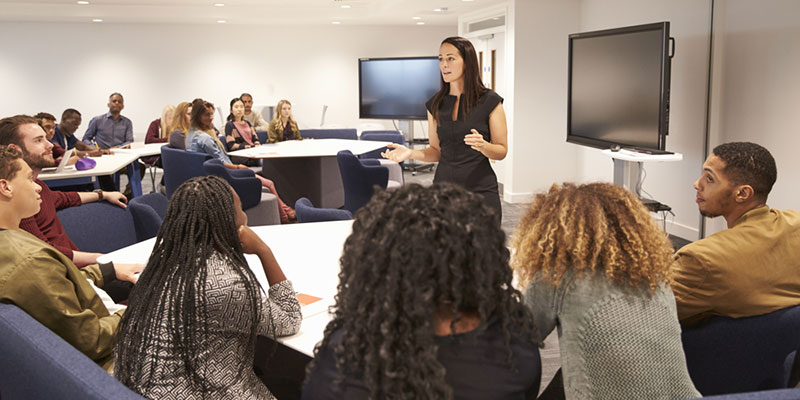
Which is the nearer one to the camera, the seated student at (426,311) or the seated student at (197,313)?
the seated student at (426,311)

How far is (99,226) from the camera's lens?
10.9 feet

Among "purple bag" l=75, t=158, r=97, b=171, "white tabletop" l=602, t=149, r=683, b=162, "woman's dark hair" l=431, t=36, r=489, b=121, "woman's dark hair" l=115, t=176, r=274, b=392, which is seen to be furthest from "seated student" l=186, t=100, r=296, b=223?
"woman's dark hair" l=115, t=176, r=274, b=392

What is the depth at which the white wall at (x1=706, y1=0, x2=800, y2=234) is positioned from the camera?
483cm

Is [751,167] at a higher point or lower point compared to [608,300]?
higher

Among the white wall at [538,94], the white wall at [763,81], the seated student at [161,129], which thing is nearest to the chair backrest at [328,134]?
the seated student at [161,129]

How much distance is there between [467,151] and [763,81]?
3.00m

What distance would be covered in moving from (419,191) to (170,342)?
83cm

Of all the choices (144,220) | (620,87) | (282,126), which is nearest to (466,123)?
(144,220)

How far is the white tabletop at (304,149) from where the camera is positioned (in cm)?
677

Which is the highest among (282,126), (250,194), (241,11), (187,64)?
(241,11)

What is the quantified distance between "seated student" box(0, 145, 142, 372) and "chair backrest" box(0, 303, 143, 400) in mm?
77

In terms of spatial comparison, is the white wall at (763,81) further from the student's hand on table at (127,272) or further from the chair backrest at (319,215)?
the student's hand on table at (127,272)

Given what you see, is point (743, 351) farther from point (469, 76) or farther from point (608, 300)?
point (469, 76)

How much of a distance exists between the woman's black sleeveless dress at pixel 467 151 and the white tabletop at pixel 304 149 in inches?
132
